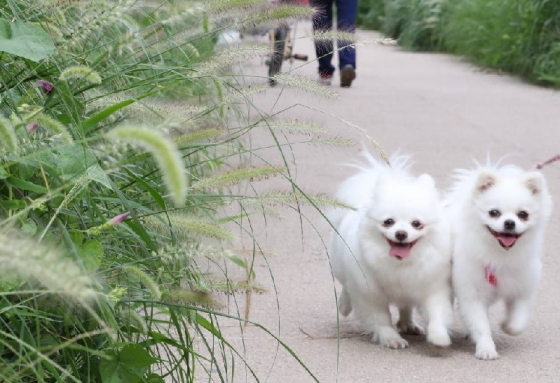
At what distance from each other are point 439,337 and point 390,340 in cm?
25

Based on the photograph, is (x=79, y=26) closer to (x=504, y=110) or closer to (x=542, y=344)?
(x=542, y=344)

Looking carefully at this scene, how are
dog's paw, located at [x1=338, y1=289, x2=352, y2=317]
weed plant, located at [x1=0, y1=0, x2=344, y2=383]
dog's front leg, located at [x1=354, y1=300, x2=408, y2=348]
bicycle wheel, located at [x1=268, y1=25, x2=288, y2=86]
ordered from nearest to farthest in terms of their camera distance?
weed plant, located at [x1=0, y1=0, x2=344, y2=383]
bicycle wheel, located at [x1=268, y1=25, x2=288, y2=86]
dog's front leg, located at [x1=354, y1=300, x2=408, y2=348]
dog's paw, located at [x1=338, y1=289, x2=352, y2=317]

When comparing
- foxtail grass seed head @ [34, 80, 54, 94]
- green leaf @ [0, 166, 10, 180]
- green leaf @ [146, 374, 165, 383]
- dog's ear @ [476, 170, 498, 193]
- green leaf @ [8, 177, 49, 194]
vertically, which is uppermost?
foxtail grass seed head @ [34, 80, 54, 94]

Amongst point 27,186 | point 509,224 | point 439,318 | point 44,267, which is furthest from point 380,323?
point 44,267

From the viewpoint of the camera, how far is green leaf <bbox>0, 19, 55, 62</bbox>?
3.12 meters

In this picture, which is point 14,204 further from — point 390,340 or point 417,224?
point 390,340

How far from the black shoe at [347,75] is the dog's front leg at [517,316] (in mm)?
10573

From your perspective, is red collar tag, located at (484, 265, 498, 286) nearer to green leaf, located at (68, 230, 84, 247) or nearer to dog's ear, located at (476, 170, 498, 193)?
dog's ear, located at (476, 170, 498, 193)

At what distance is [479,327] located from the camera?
509 cm

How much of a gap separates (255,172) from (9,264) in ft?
4.71

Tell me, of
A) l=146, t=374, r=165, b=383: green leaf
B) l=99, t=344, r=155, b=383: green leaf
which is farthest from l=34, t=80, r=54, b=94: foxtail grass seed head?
l=146, t=374, r=165, b=383: green leaf

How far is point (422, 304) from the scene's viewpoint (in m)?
5.16

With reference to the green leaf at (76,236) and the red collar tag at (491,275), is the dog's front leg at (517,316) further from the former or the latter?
the green leaf at (76,236)

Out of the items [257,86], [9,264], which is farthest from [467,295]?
[9,264]
